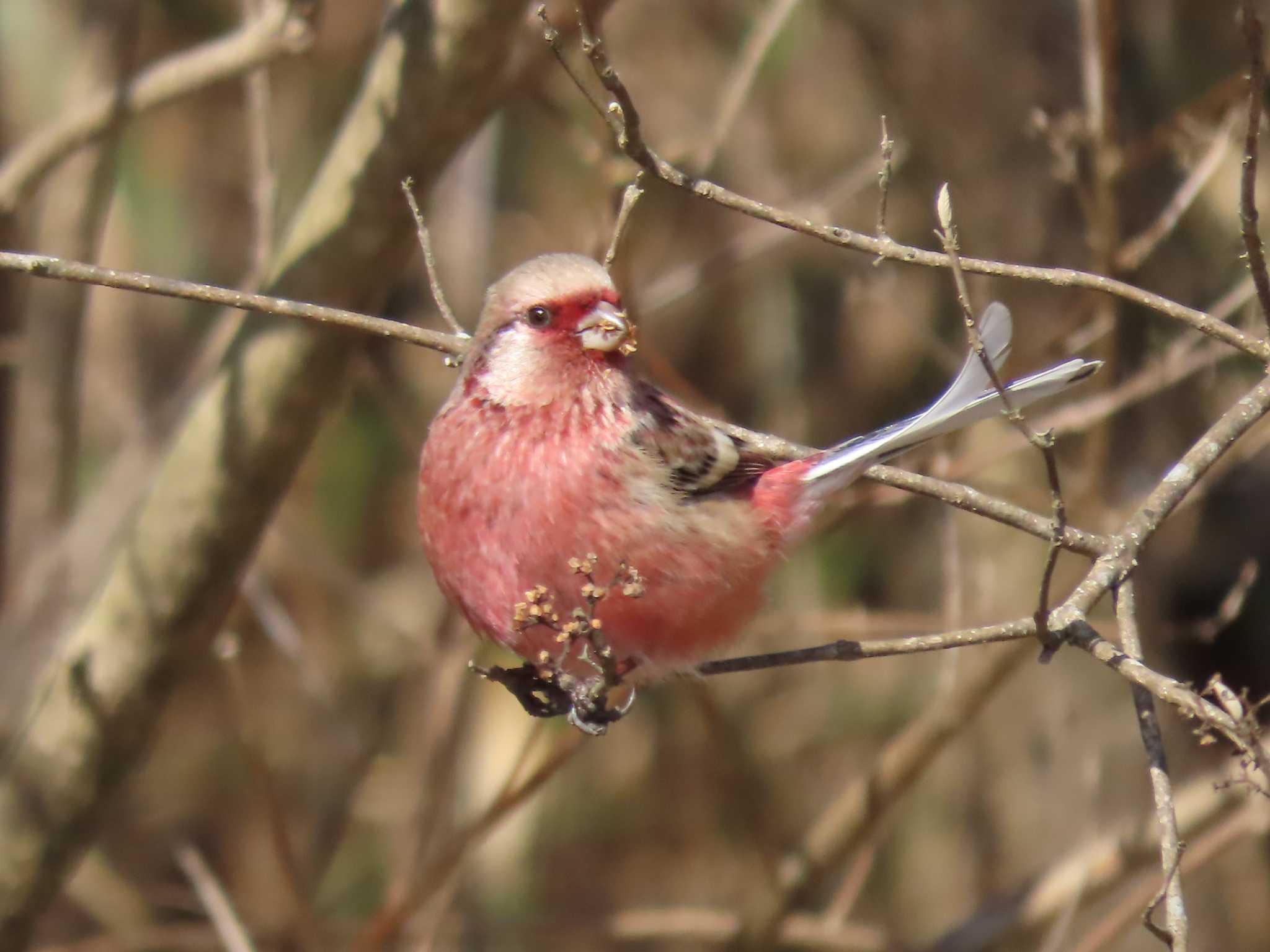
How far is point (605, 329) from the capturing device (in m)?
3.73

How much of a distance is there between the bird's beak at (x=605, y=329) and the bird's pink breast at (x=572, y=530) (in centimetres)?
15

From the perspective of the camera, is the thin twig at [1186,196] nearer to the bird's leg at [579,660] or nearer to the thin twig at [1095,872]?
the thin twig at [1095,872]

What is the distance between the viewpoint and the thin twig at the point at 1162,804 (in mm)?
2383

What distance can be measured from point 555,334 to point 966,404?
1.06 meters

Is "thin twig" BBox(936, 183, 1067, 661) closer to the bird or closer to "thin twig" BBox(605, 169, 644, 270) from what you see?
the bird

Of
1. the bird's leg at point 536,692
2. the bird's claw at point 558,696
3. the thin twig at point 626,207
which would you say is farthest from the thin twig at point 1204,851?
the thin twig at point 626,207

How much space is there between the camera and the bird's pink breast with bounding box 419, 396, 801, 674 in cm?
347

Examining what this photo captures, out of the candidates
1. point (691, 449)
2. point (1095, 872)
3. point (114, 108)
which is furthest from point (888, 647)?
point (114, 108)

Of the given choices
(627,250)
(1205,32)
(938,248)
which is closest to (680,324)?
(938,248)

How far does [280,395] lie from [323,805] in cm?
262

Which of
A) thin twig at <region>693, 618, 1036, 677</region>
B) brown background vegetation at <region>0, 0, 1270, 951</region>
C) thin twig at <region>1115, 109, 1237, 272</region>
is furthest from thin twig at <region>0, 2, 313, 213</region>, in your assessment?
thin twig at <region>1115, 109, 1237, 272</region>

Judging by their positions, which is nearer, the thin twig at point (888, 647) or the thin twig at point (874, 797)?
the thin twig at point (888, 647)

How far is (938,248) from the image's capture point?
8156 millimetres

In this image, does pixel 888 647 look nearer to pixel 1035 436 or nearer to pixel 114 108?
pixel 1035 436
